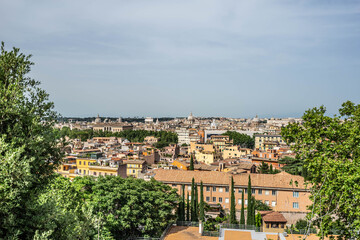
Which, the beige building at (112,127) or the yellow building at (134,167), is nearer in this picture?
the yellow building at (134,167)

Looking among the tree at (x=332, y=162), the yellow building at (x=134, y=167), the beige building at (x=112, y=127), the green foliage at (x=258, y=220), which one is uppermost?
the tree at (x=332, y=162)

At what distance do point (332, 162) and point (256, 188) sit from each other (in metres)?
23.4

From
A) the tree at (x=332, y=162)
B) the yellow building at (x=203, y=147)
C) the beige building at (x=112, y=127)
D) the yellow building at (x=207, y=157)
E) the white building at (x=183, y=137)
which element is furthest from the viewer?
the beige building at (x=112, y=127)

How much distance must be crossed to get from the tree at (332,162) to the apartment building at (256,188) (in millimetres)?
21251

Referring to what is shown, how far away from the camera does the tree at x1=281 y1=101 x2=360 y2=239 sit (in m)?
7.28

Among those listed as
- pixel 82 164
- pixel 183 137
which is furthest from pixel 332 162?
pixel 183 137

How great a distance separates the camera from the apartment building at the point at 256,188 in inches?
1128

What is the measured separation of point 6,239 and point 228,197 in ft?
88.4

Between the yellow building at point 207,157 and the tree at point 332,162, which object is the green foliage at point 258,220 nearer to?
the tree at point 332,162

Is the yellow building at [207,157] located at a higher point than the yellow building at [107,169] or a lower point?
lower

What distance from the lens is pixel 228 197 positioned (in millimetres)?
30375

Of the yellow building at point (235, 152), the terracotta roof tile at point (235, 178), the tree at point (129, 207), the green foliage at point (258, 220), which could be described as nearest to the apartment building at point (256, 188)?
→ the terracotta roof tile at point (235, 178)

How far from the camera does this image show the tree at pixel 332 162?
728cm

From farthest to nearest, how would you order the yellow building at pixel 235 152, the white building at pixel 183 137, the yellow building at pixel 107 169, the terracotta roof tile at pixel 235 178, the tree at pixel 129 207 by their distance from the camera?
the white building at pixel 183 137 < the yellow building at pixel 235 152 < the yellow building at pixel 107 169 < the terracotta roof tile at pixel 235 178 < the tree at pixel 129 207
